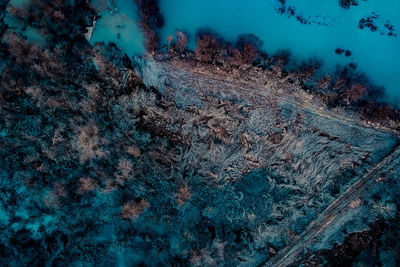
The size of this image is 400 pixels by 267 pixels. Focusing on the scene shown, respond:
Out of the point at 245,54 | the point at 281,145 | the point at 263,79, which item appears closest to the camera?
the point at 245,54

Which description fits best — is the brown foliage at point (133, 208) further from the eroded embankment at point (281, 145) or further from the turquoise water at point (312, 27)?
the turquoise water at point (312, 27)

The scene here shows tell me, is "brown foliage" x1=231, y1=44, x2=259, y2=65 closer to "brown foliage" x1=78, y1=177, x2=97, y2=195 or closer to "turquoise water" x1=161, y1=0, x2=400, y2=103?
"turquoise water" x1=161, y1=0, x2=400, y2=103

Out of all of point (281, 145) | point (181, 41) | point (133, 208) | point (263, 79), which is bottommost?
point (133, 208)

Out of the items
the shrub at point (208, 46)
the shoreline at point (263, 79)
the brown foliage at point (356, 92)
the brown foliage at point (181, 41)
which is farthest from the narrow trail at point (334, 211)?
the brown foliage at point (181, 41)

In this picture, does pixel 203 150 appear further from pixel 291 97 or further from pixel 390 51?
pixel 390 51

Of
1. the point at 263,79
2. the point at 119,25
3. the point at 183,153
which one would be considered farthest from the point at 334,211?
the point at 119,25

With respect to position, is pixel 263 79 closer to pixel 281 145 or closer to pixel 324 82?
pixel 324 82
